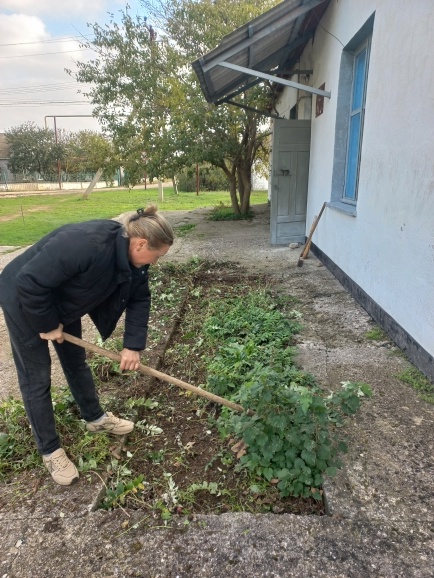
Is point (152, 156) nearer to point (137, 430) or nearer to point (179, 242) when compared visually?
point (179, 242)

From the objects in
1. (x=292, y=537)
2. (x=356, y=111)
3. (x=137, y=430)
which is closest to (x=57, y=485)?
(x=137, y=430)

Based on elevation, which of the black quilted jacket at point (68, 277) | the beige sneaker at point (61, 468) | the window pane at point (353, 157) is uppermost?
the window pane at point (353, 157)

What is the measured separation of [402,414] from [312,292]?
8.72ft

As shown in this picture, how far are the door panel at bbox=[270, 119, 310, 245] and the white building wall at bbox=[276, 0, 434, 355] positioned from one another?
2.56 m

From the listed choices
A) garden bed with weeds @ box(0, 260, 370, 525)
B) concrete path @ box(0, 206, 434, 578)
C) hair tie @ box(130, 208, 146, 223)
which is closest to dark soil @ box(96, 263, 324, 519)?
garden bed with weeds @ box(0, 260, 370, 525)

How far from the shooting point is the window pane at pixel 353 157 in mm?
5277

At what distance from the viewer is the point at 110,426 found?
2541 millimetres

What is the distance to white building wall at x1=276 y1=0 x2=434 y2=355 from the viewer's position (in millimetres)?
3020

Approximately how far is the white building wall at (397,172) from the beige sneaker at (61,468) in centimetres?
252

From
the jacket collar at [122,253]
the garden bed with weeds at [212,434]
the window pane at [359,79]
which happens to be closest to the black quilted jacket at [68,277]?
the jacket collar at [122,253]

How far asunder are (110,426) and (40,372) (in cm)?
63

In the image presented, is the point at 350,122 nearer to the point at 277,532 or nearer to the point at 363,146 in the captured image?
the point at 363,146

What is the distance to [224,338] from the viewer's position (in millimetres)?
3840

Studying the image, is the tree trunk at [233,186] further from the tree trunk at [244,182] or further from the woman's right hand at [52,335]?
the woman's right hand at [52,335]
